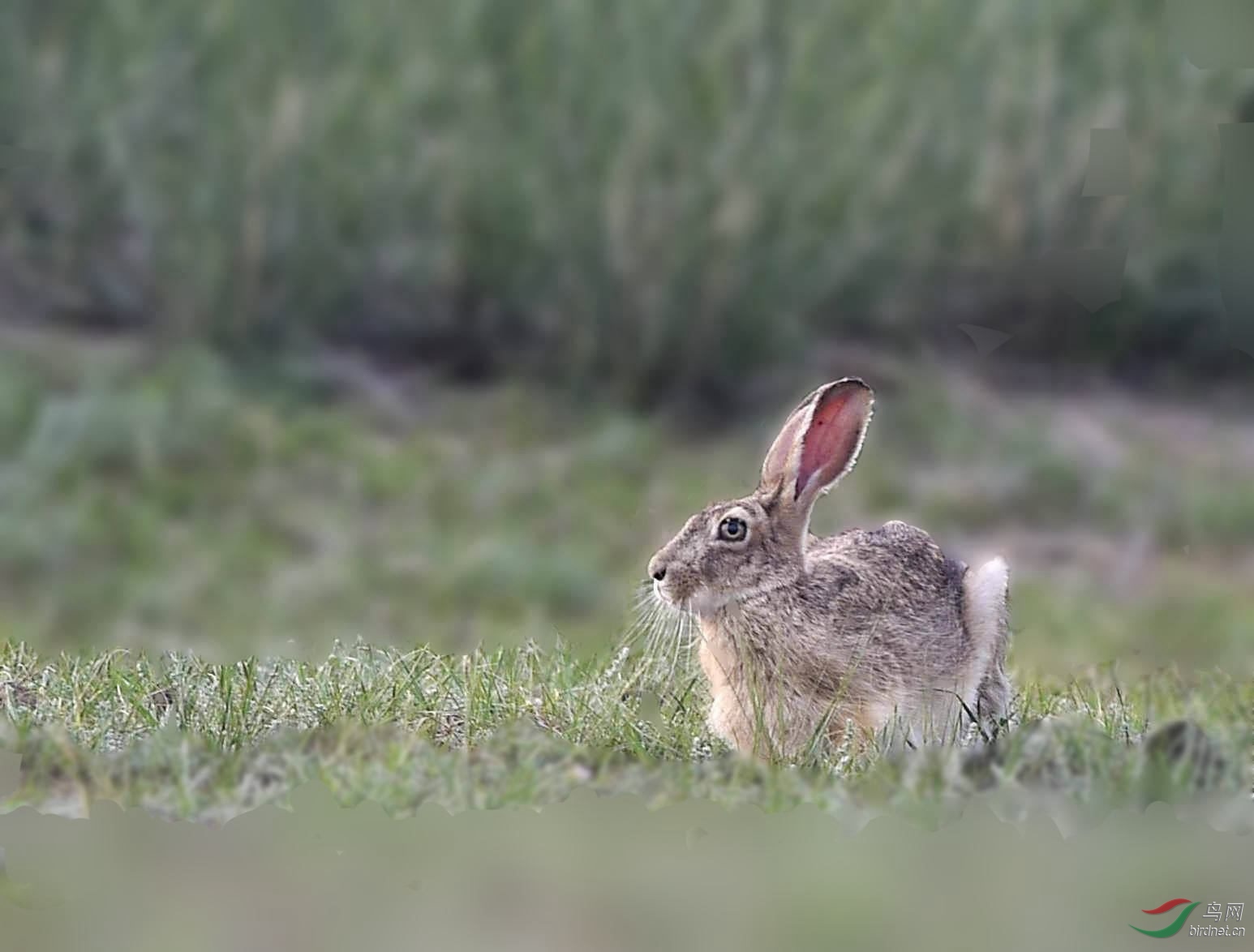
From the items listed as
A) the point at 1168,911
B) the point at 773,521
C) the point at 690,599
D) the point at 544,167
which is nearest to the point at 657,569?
the point at 690,599

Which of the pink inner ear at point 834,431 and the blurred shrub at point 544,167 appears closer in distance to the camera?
the pink inner ear at point 834,431

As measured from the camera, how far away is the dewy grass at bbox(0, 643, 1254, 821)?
3.12 meters

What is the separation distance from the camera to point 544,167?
290 inches

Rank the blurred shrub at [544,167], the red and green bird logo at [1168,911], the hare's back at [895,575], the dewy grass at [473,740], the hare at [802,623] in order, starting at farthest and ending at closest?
the blurred shrub at [544,167] < the hare's back at [895,575] < the hare at [802,623] < the dewy grass at [473,740] < the red and green bird logo at [1168,911]

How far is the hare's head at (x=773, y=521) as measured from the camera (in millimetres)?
3574

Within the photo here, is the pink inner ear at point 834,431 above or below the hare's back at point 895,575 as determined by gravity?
above

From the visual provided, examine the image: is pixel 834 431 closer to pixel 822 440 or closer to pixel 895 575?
pixel 822 440

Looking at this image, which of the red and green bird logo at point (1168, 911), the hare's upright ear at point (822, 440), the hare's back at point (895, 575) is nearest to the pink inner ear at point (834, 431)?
the hare's upright ear at point (822, 440)

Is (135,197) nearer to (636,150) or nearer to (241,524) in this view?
(241,524)

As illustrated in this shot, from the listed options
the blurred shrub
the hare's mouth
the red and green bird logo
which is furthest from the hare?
the blurred shrub

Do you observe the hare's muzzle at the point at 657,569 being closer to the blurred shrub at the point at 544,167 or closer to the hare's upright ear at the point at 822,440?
the hare's upright ear at the point at 822,440

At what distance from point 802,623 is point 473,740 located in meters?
0.66

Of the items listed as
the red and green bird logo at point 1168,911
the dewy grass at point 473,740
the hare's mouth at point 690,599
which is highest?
the hare's mouth at point 690,599

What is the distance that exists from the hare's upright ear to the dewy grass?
519 mm
